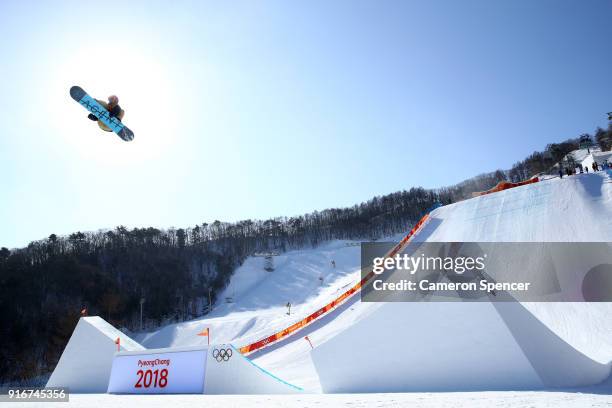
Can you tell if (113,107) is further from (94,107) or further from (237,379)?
(237,379)

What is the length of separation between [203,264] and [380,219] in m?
31.8

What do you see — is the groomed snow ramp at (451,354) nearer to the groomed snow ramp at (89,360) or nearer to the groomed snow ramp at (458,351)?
the groomed snow ramp at (458,351)

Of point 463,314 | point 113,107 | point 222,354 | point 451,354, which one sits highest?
point 113,107

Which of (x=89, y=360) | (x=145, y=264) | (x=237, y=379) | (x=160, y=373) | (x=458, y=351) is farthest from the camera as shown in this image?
(x=145, y=264)

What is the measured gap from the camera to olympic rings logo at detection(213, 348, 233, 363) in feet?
30.7

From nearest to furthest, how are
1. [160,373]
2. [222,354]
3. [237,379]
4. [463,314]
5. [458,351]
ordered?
1. [458,351]
2. [237,379]
3. [222,354]
4. [463,314]
5. [160,373]

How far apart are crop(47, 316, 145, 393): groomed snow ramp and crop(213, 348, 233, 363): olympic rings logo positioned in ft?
10.1

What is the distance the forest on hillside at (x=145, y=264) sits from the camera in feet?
133
